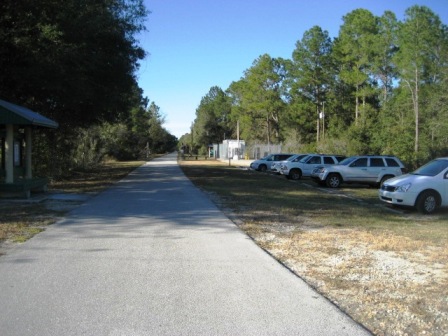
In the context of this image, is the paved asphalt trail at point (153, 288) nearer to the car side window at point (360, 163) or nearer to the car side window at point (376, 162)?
the car side window at point (360, 163)

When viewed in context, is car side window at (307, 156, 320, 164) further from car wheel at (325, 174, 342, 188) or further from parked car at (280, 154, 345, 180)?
car wheel at (325, 174, 342, 188)

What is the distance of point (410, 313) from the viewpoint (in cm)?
505

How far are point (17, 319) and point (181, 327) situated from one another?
1.67 m

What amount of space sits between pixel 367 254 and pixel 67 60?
14715 mm

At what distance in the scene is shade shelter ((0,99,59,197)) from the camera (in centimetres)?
1445

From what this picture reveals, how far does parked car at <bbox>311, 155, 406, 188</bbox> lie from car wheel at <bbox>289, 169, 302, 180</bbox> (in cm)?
518

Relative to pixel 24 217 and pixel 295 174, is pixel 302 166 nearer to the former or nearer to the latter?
pixel 295 174

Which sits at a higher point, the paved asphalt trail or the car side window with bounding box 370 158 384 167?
the car side window with bounding box 370 158 384 167

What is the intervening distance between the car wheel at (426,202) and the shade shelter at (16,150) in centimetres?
1183

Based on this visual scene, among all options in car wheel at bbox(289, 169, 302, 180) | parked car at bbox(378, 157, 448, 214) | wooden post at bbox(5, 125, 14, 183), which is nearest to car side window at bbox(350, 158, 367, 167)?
car wheel at bbox(289, 169, 302, 180)

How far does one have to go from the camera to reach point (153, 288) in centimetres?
582

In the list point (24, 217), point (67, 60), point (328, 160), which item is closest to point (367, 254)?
point (24, 217)

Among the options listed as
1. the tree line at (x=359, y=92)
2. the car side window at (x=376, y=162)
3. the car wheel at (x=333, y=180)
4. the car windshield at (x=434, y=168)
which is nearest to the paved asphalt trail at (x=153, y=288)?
the car windshield at (x=434, y=168)

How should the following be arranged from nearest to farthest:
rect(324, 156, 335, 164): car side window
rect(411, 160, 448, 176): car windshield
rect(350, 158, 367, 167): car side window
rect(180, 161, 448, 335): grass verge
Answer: rect(180, 161, 448, 335): grass verge < rect(411, 160, 448, 176): car windshield < rect(350, 158, 367, 167): car side window < rect(324, 156, 335, 164): car side window
